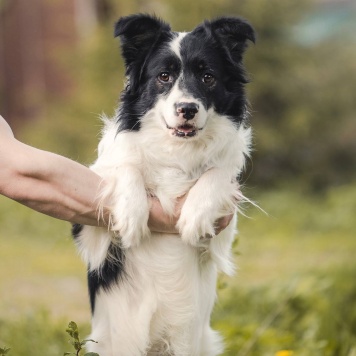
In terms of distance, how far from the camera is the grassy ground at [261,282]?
4.85 m

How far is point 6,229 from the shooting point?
395 inches

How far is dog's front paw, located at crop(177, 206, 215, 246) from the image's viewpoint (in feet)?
11.2

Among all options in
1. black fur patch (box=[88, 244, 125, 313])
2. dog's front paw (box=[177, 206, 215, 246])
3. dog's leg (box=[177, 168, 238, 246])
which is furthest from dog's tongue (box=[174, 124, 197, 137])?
black fur patch (box=[88, 244, 125, 313])

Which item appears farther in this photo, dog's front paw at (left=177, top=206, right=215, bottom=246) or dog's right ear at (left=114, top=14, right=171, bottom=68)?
dog's right ear at (left=114, top=14, right=171, bottom=68)

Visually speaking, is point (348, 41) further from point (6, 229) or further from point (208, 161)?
point (208, 161)

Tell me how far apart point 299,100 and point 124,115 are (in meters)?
9.09

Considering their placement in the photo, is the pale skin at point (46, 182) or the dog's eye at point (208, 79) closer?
the pale skin at point (46, 182)

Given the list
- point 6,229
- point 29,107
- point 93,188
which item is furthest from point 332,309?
point 29,107

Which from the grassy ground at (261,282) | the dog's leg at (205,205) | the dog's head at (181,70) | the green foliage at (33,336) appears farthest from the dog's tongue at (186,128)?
the green foliage at (33,336)

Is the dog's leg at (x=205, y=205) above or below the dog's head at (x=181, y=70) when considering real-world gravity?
below

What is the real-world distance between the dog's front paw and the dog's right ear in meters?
0.78

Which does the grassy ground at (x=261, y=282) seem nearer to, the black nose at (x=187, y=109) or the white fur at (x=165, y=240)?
the white fur at (x=165, y=240)

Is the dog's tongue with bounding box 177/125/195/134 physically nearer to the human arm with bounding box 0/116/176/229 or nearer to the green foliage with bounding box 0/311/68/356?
the human arm with bounding box 0/116/176/229

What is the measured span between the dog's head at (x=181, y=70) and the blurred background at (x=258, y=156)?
38.7 inches
